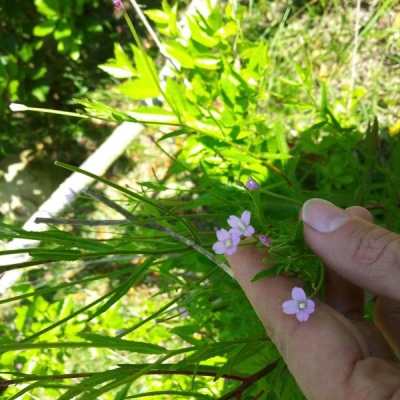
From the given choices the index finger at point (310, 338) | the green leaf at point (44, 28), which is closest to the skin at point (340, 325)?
the index finger at point (310, 338)

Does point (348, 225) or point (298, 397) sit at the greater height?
point (348, 225)

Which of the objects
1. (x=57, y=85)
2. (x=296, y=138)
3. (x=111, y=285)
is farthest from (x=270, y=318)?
(x=57, y=85)

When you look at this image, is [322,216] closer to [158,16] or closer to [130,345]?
[130,345]

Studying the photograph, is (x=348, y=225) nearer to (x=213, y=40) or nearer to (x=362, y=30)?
(x=213, y=40)

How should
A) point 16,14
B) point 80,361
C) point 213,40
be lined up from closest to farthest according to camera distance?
1. point 213,40
2. point 16,14
3. point 80,361

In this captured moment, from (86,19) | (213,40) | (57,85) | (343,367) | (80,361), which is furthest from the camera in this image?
(57,85)

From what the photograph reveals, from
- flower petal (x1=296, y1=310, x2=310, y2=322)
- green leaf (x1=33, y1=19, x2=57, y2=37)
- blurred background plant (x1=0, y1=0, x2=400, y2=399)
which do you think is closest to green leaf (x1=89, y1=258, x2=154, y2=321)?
blurred background plant (x1=0, y1=0, x2=400, y2=399)

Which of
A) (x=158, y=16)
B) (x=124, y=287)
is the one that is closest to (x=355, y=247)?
(x=124, y=287)

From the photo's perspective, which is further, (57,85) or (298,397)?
(57,85)
